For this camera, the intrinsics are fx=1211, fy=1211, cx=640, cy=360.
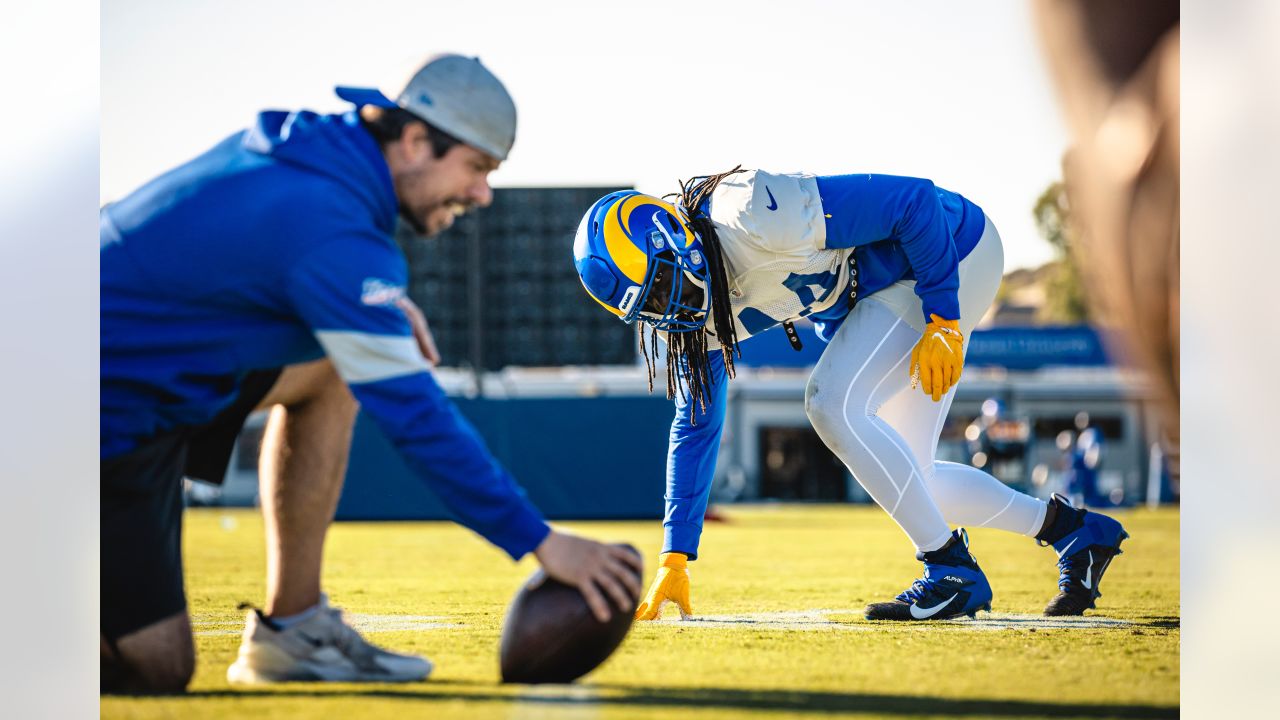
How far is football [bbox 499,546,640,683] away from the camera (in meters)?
1.94

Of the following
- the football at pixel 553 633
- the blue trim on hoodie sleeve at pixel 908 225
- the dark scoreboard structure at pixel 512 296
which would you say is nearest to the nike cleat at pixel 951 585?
the blue trim on hoodie sleeve at pixel 908 225

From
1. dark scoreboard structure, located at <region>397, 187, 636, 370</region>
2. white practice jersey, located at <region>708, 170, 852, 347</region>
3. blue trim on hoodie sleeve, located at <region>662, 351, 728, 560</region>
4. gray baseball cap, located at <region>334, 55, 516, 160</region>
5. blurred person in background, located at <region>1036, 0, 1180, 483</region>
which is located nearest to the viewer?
blurred person in background, located at <region>1036, 0, 1180, 483</region>

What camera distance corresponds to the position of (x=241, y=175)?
1890 mm

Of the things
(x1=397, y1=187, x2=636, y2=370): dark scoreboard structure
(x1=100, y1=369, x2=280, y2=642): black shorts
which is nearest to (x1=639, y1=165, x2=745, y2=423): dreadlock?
(x1=100, y1=369, x2=280, y2=642): black shorts

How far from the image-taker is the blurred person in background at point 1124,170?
1136 mm

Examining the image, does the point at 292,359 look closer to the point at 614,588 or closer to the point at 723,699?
the point at 614,588

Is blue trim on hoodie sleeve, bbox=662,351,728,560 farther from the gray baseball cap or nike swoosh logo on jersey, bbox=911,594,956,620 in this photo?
the gray baseball cap

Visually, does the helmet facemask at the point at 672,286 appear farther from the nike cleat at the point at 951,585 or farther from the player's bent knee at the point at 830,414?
the nike cleat at the point at 951,585

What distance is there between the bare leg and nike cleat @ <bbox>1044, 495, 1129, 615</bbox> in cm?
174

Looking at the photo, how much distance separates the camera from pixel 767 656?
2.26m

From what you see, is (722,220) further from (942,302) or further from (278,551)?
(278,551)

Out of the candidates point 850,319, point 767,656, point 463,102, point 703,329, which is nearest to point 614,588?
point 767,656
